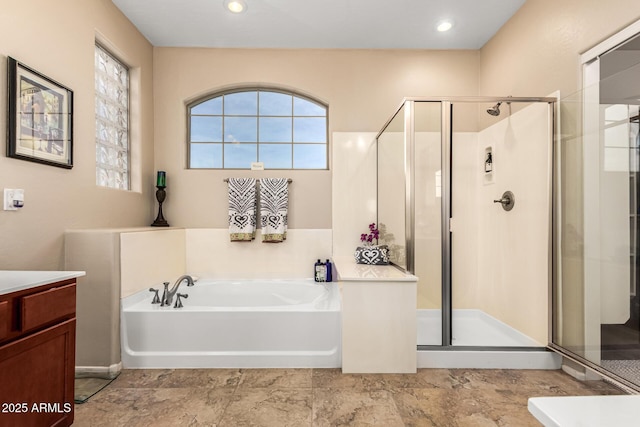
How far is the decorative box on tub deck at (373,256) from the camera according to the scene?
2.68 metres

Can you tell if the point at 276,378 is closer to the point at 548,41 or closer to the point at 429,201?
the point at 429,201

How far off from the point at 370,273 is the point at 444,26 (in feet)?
7.32

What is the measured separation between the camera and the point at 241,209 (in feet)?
10.1

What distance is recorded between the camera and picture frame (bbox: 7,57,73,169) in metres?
1.67

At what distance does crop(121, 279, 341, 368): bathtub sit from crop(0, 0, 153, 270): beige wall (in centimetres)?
65

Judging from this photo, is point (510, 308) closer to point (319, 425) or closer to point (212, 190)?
point (319, 425)

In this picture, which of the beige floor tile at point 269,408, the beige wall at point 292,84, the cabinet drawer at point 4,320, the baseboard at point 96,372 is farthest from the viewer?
the beige wall at point 292,84

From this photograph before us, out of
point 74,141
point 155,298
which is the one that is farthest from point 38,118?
point 155,298

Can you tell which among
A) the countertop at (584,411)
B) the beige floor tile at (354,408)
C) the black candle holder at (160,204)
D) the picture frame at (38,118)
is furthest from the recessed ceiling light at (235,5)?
the countertop at (584,411)

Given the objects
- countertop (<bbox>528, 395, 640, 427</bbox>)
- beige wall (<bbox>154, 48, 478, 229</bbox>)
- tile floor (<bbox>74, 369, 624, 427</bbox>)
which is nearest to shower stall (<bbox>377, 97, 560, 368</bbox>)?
tile floor (<bbox>74, 369, 624, 427</bbox>)

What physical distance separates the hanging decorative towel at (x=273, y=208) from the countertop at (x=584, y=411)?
8.50ft

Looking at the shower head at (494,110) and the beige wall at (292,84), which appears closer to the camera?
the shower head at (494,110)

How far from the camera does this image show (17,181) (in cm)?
171

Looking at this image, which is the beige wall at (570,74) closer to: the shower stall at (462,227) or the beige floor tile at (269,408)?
the shower stall at (462,227)
